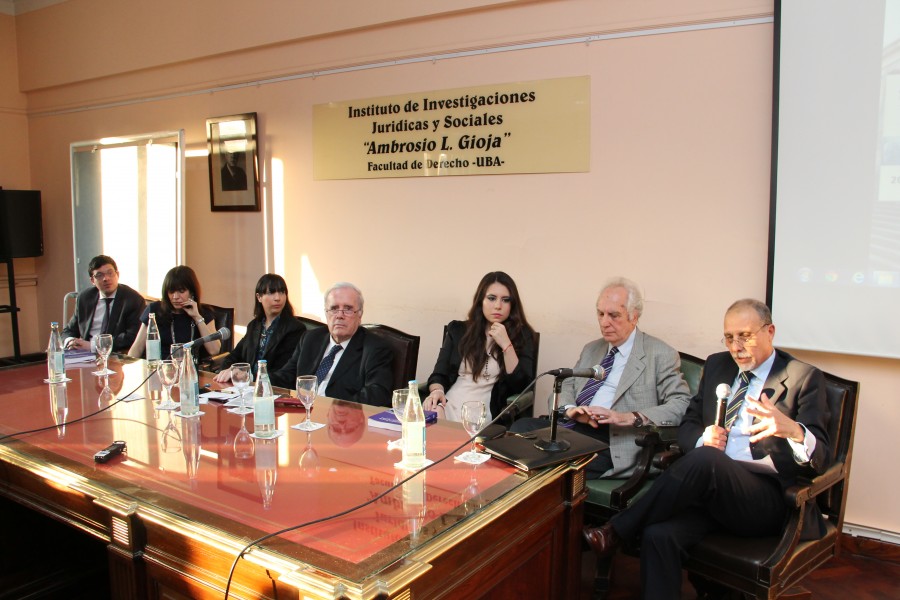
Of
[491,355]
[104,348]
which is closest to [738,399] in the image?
[491,355]

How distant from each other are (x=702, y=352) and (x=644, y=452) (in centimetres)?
85

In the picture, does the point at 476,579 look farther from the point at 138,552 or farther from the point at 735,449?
the point at 735,449

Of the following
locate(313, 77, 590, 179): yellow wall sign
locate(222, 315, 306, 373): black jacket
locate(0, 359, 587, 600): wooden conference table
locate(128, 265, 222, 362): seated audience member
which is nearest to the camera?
locate(0, 359, 587, 600): wooden conference table

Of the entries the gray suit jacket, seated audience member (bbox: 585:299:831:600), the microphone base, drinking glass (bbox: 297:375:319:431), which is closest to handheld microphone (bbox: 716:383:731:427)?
seated audience member (bbox: 585:299:831:600)

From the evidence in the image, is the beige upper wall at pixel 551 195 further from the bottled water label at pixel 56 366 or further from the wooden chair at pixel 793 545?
the bottled water label at pixel 56 366

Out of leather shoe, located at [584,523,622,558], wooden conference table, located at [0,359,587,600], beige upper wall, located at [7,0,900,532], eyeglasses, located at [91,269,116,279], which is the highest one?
beige upper wall, located at [7,0,900,532]

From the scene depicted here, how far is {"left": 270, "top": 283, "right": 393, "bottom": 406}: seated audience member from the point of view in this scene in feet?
10.9

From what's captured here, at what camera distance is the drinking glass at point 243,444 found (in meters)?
2.22

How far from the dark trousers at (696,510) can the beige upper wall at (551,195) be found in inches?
44.1

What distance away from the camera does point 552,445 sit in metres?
2.21

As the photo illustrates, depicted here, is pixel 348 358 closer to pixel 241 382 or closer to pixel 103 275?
pixel 241 382

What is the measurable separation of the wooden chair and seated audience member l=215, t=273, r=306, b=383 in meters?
2.38

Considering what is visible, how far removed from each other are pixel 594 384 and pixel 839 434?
987 mm

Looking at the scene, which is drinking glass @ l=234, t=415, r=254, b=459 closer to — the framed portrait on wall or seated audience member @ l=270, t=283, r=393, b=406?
seated audience member @ l=270, t=283, r=393, b=406
